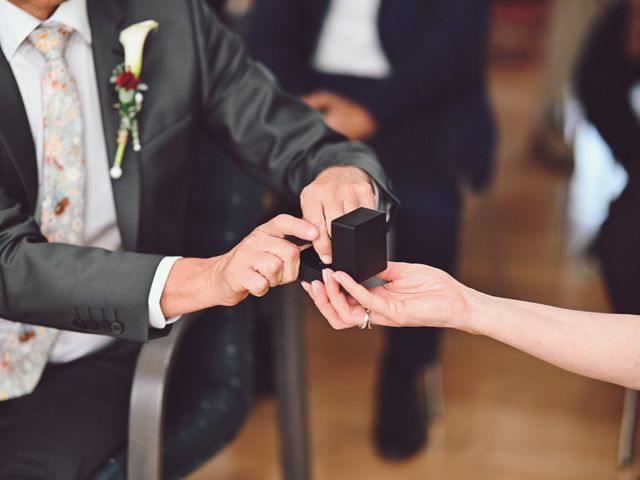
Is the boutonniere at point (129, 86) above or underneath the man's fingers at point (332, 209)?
above

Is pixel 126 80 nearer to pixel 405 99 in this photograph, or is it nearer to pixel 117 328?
pixel 117 328

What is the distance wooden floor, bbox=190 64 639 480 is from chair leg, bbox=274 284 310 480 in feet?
1.18

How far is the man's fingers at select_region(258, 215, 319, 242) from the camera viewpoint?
3.49ft

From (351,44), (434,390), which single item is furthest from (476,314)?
(351,44)

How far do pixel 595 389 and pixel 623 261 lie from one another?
2.14ft

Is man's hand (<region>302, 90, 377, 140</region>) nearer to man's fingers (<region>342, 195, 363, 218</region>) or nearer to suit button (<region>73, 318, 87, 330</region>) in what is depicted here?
man's fingers (<region>342, 195, 363, 218</region>)

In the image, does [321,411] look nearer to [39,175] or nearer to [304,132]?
[304,132]

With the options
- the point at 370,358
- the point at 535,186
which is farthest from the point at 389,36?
the point at 535,186

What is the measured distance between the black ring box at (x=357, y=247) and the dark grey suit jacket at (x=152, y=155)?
0.25 meters

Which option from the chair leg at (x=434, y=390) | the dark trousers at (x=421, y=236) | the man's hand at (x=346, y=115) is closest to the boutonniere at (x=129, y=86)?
the man's hand at (x=346, y=115)

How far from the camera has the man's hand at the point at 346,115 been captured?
78.6 inches

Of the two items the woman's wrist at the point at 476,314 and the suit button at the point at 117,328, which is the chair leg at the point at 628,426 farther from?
the suit button at the point at 117,328

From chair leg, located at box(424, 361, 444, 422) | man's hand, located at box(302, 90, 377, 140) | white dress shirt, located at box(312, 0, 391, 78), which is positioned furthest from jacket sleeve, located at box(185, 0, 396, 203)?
chair leg, located at box(424, 361, 444, 422)

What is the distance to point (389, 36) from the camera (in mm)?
2143
